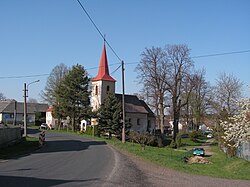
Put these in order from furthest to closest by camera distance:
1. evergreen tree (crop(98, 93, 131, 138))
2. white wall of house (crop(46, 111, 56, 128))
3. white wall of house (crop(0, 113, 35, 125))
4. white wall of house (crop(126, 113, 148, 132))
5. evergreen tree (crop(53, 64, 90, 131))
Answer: white wall of house (crop(46, 111, 56, 128)) < white wall of house (crop(0, 113, 35, 125)) < white wall of house (crop(126, 113, 148, 132)) < evergreen tree (crop(53, 64, 90, 131)) < evergreen tree (crop(98, 93, 131, 138))

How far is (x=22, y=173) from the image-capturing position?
14789 mm

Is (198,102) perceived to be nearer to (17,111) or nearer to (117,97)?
(117,97)

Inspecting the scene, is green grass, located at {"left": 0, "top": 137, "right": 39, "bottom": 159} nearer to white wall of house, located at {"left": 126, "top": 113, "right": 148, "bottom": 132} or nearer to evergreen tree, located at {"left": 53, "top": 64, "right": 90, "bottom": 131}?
evergreen tree, located at {"left": 53, "top": 64, "right": 90, "bottom": 131}

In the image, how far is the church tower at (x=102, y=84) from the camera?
242ft

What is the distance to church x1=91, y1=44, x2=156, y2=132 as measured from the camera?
7388 cm

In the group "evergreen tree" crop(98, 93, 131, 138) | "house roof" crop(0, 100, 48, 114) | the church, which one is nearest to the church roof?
the church

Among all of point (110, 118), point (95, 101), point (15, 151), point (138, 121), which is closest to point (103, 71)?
point (95, 101)

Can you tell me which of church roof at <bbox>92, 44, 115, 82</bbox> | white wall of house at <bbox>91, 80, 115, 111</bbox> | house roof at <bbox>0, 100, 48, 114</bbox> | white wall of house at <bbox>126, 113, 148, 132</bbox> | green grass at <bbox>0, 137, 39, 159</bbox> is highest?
church roof at <bbox>92, 44, 115, 82</bbox>

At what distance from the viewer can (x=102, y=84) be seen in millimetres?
73750

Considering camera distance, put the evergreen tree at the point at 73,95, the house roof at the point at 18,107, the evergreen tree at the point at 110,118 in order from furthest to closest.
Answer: the house roof at the point at 18,107, the evergreen tree at the point at 73,95, the evergreen tree at the point at 110,118

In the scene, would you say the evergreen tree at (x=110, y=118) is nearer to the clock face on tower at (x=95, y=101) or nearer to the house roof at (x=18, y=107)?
the clock face on tower at (x=95, y=101)

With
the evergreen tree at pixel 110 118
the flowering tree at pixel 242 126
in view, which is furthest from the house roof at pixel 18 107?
the flowering tree at pixel 242 126

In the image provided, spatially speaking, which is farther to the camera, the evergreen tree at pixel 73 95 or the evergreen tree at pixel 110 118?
the evergreen tree at pixel 73 95

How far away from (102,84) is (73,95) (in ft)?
28.4
